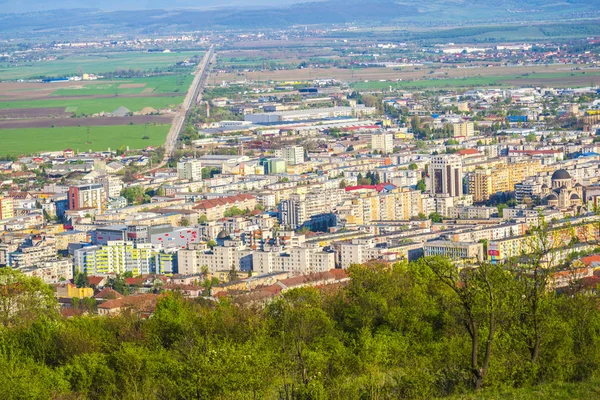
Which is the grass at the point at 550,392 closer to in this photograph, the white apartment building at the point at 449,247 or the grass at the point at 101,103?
the white apartment building at the point at 449,247

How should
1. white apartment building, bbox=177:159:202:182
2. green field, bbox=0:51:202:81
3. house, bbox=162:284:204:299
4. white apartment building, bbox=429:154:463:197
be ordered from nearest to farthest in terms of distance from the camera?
house, bbox=162:284:204:299 → white apartment building, bbox=429:154:463:197 → white apartment building, bbox=177:159:202:182 → green field, bbox=0:51:202:81

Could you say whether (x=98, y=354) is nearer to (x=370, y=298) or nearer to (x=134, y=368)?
(x=134, y=368)

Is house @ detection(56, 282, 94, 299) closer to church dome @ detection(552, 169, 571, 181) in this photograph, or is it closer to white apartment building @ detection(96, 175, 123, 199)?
white apartment building @ detection(96, 175, 123, 199)

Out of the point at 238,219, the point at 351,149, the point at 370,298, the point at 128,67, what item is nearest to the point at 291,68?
the point at 128,67

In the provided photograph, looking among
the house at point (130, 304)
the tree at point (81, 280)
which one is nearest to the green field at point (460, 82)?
the tree at point (81, 280)

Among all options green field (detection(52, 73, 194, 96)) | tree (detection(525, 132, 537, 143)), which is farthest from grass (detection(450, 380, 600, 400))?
green field (detection(52, 73, 194, 96))

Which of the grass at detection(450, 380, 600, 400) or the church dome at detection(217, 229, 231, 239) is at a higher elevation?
the grass at detection(450, 380, 600, 400)
